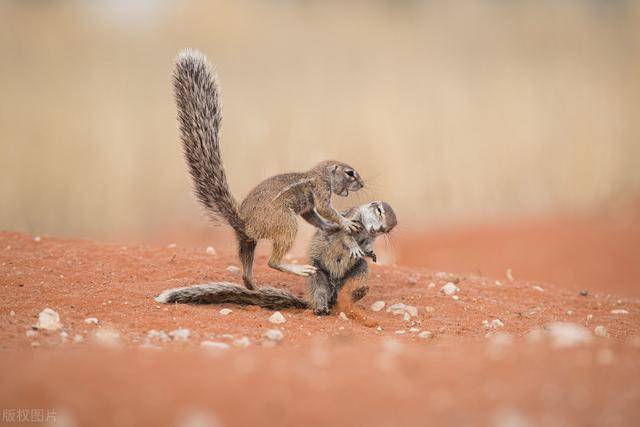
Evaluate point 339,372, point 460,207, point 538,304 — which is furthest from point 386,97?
point 339,372

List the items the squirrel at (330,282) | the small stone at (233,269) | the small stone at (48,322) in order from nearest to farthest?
the small stone at (48,322) < the squirrel at (330,282) < the small stone at (233,269)

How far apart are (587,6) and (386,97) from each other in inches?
320

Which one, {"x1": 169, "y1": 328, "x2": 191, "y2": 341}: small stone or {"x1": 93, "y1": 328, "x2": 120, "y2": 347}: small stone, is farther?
{"x1": 169, "y1": 328, "x2": 191, "y2": 341}: small stone

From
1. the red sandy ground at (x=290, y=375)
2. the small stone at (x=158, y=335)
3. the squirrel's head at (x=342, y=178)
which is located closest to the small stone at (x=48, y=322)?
the red sandy ground at (x=290, y=375)

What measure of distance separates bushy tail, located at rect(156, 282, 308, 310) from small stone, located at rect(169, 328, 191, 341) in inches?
40.4

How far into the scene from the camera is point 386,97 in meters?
19.1

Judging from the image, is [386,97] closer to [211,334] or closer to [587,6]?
[587,6]

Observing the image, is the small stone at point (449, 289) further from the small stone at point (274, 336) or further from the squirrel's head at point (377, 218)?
the small stone at point (274, 336)

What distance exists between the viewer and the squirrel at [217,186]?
19.9 feet

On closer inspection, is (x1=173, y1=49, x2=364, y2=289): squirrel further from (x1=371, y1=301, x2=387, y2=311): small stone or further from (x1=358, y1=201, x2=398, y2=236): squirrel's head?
(x1=371, y1=301, x2=387, y2=311): small stone

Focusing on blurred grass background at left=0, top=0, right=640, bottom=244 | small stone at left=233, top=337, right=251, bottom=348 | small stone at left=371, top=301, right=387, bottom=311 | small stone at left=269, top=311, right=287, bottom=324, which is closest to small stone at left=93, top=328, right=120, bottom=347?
small stone at left=233, top=337, right=251, bottom=348

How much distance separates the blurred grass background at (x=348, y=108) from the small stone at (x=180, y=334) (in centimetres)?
1032

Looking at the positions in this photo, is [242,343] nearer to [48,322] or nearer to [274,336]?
[274,336]

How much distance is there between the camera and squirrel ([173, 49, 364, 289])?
19.9ft
